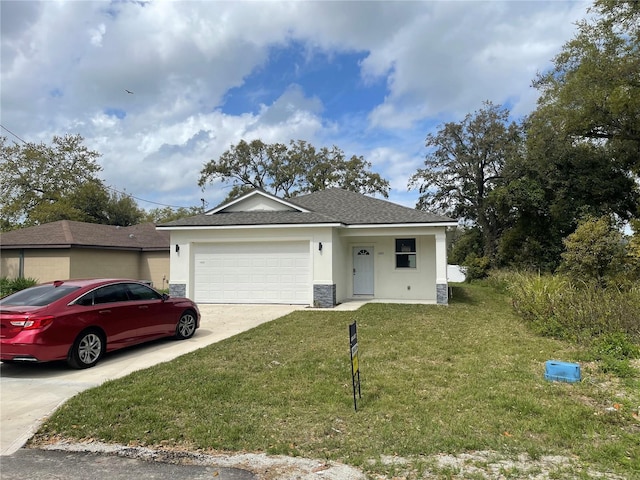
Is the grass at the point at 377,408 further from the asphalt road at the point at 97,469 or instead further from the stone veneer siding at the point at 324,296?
the stone veneer siding at the point at 324,296

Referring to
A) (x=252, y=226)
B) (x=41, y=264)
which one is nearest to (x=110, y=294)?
(x=252, y=226)

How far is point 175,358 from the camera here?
714 centimetres

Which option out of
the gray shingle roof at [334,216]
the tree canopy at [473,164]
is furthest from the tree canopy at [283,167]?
the gray shingle roof at [334,216]

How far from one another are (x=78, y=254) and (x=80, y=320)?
51.2 feet

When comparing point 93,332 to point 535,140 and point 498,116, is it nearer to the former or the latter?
point 535,140

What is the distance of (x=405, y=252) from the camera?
1583 centimetres

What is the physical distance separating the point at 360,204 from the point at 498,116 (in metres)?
18.8

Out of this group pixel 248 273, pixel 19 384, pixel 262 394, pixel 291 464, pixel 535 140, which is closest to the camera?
pixel 291 464

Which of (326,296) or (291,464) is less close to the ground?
(326,296)

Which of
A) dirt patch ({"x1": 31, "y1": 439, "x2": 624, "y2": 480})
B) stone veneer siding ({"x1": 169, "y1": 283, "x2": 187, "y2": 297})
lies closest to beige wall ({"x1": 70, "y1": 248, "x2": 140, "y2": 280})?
stone veneer siding ({"x1": 169, "y1": 283, "x2": 187, "y2": 297})

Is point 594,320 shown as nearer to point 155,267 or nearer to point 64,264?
point 64,264

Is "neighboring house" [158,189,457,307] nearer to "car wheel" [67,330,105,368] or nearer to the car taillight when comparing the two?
"car wheel" [67,330,105,368]

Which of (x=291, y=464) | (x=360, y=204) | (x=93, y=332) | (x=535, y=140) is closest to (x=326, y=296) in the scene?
(x=360, y=204)

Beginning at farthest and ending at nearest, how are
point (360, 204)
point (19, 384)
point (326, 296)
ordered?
point (360, 204), point (326, 296), point (19, 384)
